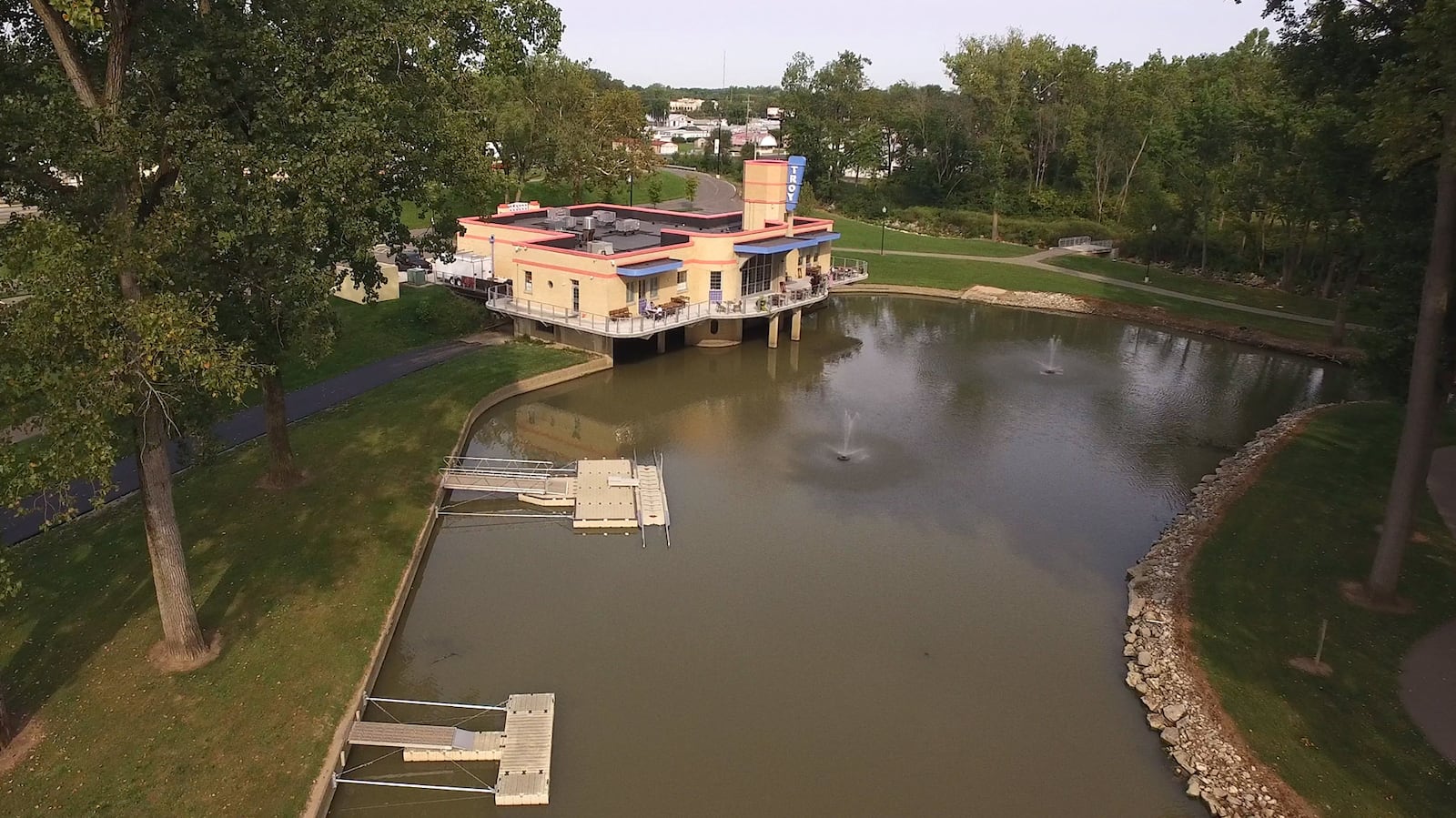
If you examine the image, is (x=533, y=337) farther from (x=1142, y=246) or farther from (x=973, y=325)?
(x=1142, y=246)

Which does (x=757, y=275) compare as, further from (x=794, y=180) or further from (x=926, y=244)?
(x=926, y=244)

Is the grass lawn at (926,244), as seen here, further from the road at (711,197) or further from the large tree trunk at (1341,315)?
the large tree trunk at (1341,315)

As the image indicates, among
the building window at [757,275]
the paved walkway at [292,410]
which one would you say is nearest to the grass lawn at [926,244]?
the building window at [757,275]

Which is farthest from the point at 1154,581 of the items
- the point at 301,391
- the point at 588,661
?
the point at 301,391

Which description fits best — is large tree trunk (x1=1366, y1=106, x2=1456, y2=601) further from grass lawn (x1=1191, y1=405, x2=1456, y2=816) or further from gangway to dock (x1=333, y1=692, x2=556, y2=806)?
gangway to dock (x1=333, y1=692, x2=556, y2=806)

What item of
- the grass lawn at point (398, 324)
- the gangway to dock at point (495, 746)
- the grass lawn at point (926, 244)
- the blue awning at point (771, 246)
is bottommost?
the gangway to dock at point (495, 746)

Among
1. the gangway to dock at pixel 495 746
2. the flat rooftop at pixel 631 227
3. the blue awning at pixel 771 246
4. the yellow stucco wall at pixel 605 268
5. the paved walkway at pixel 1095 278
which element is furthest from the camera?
the paved walkway at pixel 1095 278
